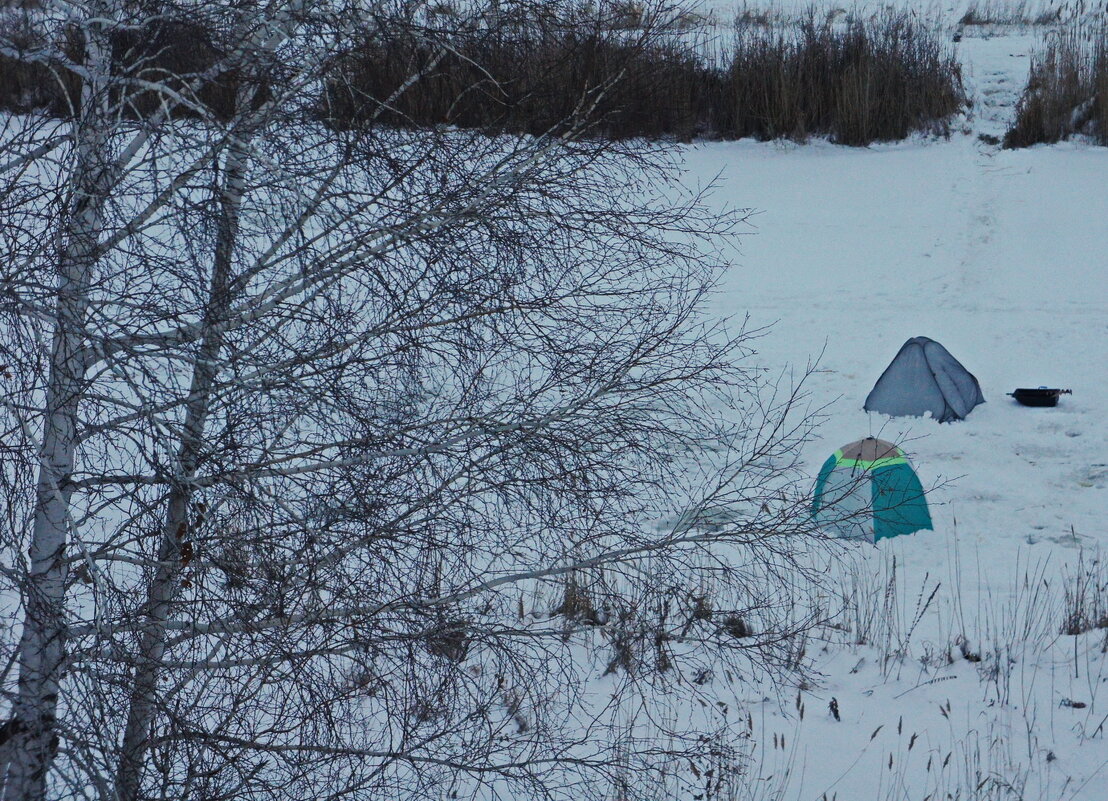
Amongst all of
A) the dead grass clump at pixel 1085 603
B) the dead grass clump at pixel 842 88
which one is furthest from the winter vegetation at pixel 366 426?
the dead grass clump at pixel 842 88

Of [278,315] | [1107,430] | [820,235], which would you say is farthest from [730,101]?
[278,315]

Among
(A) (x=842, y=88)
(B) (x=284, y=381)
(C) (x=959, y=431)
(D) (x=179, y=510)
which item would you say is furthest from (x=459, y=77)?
(A) (x=842, y=88)

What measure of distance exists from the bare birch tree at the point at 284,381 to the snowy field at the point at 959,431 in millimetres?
1935

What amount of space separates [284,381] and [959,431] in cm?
668

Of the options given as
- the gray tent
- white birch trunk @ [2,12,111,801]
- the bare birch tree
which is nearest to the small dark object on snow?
the gray tent

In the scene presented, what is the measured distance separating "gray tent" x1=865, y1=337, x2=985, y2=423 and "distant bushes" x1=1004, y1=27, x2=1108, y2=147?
8031 millimetres

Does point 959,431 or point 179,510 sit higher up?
point 179,510

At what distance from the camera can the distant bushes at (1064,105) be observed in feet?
47.5

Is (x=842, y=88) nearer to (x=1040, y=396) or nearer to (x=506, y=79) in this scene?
(x=1040, y=396)

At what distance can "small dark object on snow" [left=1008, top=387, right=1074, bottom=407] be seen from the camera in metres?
8.27

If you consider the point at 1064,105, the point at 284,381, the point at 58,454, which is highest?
the point at 1064,105

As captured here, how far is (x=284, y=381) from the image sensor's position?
2.69 m

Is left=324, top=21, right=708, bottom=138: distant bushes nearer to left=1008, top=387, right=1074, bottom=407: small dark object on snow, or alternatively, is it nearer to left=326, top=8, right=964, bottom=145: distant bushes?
left=326, top=8, right=964, bottom=145: distant bushes

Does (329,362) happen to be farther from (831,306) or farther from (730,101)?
(730,101)
